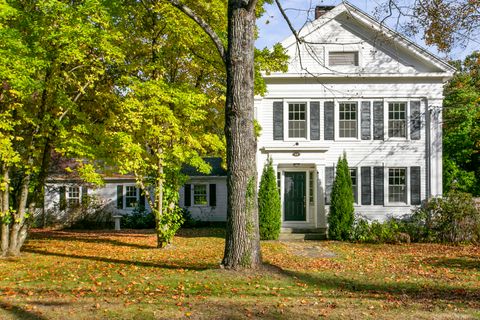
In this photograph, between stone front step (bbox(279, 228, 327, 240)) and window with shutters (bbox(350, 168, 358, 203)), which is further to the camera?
window with shutters (bbox(350, 168, 358, 203))

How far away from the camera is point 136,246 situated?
16625 mm

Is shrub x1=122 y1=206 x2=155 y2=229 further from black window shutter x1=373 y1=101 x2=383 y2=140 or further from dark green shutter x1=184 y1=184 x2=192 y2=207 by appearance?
black window shutter x1=373 y1=101 x2=383 y2=140

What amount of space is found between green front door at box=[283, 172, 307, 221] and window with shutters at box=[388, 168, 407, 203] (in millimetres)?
3365

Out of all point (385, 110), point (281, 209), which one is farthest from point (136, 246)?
point (385, 110)

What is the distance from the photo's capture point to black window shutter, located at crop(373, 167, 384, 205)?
1919 centimetres

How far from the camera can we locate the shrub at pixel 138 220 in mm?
25109

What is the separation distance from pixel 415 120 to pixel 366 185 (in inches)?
127

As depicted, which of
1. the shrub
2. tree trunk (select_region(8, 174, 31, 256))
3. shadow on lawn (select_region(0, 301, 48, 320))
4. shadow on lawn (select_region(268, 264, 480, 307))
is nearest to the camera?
shadow on lawn (select_region(0, 301, 48, 320))

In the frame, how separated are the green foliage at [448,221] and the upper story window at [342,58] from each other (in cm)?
622

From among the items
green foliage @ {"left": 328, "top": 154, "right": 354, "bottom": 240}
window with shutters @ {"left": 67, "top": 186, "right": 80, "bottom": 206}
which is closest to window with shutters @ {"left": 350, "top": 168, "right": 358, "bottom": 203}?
green foliage @ {"left": 328, "top": 154, "right": 354, "bottom": 240}

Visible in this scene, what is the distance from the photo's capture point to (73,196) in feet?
87.4

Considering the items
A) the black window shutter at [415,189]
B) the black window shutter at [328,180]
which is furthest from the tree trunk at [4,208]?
the black window shutter at [415,189]

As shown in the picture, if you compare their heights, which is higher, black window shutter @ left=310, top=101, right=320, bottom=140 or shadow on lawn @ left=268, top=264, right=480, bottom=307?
black window shutter @ left=310, top=101, right=320, bottom=140

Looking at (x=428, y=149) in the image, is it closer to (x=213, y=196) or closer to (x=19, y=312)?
(x=213, y=196)
